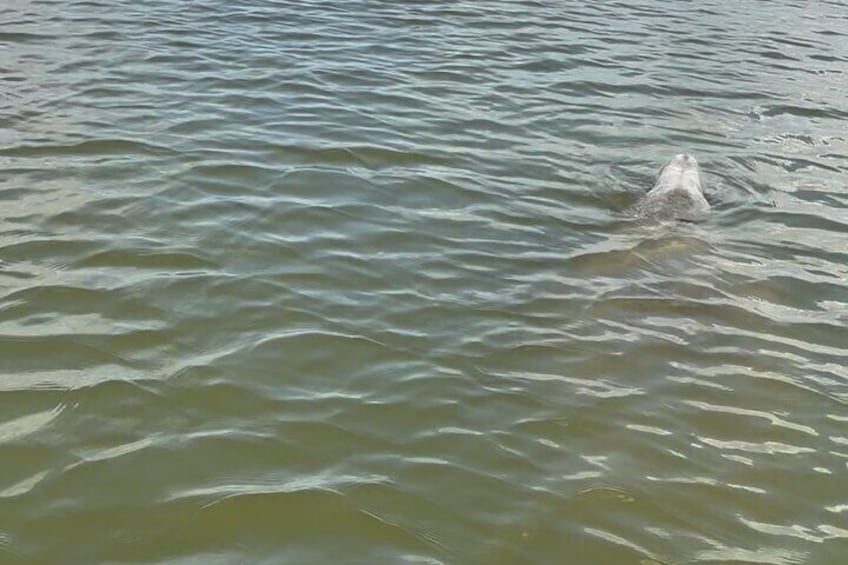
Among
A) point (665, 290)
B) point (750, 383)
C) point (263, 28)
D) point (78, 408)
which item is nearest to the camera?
point (78, 408)

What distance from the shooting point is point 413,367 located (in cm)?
527

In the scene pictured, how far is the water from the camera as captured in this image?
4.17m

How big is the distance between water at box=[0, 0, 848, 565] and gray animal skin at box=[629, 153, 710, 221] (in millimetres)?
175

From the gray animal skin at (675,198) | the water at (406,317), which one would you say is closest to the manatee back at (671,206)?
the gray animal skin at (675,198)

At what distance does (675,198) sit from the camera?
308 inches

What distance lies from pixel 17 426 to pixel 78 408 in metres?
0.29

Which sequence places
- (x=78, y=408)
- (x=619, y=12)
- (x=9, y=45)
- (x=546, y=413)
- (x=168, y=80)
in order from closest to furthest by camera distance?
1. (x=78, y=408)
2. (x=546, y=413)
3. (x=168, y=80)
4. (x=9, y=45)
5. (x=619, y=12)

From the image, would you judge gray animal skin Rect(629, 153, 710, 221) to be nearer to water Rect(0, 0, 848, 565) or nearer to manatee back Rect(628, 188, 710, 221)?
manatee back Rect(628, 188, 710, 221)

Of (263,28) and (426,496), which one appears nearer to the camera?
(426,496)

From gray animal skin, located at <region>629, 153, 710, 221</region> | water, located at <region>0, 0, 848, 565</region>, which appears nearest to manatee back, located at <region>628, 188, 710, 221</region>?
gray animal skin, located at <region>629, 153, 710, 221</region>

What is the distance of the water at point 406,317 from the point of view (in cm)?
417

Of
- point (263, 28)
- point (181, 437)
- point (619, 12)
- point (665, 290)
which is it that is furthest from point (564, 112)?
point (181, 437)

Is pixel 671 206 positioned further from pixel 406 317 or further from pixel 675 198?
pixel 406 317

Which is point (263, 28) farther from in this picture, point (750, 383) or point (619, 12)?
point (750, 383)
